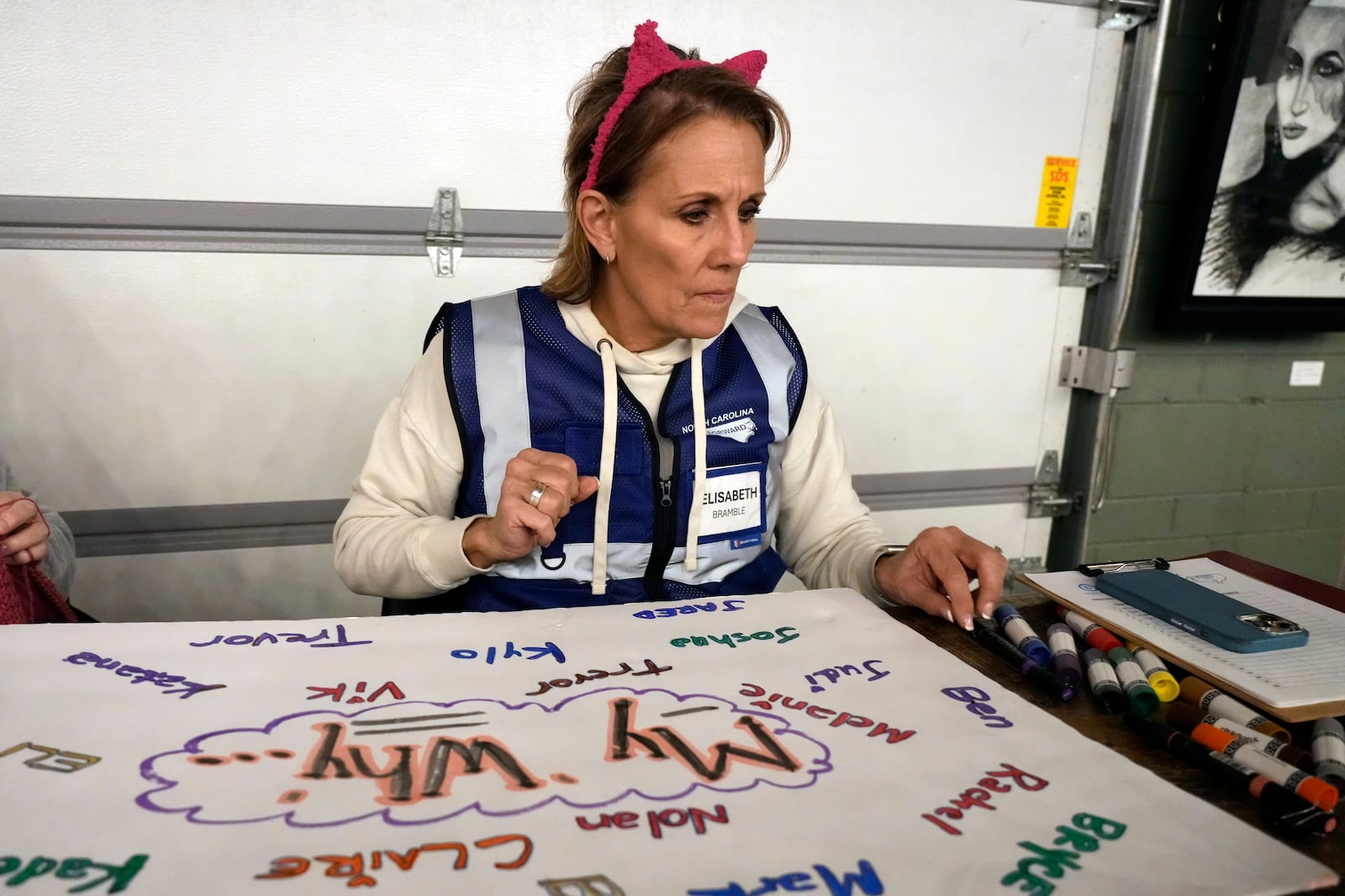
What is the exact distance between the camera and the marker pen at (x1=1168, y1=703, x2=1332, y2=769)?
2.31 feet

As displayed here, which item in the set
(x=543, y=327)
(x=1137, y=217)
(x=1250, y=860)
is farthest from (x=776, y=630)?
(x=1137, y=217)

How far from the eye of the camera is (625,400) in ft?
3.87

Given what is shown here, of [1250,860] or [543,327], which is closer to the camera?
[1250,860]

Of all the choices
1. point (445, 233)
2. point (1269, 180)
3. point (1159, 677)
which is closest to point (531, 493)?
point (1159, 677)

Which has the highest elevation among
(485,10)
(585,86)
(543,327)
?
(485,10)

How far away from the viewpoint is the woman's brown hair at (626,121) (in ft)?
3.67

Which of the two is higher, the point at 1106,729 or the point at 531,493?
the point at 531,493

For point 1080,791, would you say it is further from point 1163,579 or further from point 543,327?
point 543,327

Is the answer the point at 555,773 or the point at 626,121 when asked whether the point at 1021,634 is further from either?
the point at 626,121

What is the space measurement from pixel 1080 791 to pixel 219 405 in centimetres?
168

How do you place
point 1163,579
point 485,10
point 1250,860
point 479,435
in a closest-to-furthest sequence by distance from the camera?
point 1250,860 → point 1163,579 → point 479,435 → point 485,10

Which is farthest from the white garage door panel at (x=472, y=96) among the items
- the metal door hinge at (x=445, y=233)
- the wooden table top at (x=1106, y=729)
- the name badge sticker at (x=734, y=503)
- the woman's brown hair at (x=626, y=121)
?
the wooden table top at (x=1106, y=729)

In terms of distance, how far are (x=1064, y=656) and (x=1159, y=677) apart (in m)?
0.08

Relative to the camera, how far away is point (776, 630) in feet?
2.91
